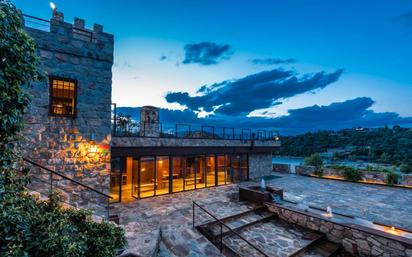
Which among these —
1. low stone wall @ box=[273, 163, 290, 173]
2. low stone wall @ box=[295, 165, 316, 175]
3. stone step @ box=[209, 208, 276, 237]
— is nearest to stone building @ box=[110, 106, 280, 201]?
low stone wall @ box=[273, 163, 290, 173]

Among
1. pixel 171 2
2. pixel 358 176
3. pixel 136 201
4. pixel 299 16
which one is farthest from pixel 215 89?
pixel 136 201

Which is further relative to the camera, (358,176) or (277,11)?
(277,11)

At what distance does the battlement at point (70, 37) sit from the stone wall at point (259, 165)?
1387cm

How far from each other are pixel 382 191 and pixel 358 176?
2.66 m

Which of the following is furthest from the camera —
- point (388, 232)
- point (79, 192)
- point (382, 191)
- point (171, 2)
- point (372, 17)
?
point (372, 17)

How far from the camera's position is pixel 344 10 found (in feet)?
58.0

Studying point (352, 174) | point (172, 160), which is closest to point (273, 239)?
point (172, 160)

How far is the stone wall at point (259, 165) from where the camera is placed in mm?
17002

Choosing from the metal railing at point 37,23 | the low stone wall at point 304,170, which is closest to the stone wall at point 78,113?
the metal railing at point 37,23

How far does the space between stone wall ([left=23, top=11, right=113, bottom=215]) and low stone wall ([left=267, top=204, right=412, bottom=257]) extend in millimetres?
8465

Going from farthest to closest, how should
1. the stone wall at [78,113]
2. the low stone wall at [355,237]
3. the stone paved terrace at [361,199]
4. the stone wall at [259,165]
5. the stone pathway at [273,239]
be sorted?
the stone wall at [259,165], the stone paved terrace at [361,199], the stone wall at [78,113], the stone pathway at [273,239], the low stone wall at [355,237]

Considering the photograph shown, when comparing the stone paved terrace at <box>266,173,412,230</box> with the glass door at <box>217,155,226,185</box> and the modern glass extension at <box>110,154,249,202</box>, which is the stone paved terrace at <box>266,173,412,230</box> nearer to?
the modern glass extension at <box>110,154,249,202</box>

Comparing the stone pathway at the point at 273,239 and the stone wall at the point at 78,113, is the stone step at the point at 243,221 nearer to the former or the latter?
the stone pathway at the point at 273,239

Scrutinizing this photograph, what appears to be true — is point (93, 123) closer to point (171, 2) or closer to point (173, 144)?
point (173, 144)
